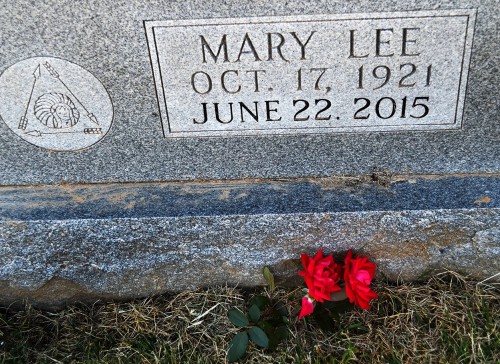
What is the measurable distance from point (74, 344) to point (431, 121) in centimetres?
156

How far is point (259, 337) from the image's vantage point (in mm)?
1926

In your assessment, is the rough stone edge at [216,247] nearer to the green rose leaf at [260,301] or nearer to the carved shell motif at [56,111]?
the green rose leaf at [260,301]

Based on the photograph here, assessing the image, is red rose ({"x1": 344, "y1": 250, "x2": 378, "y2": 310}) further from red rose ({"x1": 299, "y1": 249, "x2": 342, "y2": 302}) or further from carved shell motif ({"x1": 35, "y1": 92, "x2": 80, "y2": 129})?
carved shell motif ({"x1": 35, "y1": 92, "x2": 80, "y2": 129})

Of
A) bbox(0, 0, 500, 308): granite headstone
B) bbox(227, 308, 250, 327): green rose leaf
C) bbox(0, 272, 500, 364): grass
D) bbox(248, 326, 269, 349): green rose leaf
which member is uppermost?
bbox(0, 0, 500, 308): granite headstone

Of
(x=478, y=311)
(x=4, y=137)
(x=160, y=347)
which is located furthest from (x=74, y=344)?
(x=478, y=311)

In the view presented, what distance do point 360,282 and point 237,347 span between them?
1.60ft

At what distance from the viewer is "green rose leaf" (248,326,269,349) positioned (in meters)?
1.92

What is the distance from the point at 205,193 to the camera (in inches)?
85.7

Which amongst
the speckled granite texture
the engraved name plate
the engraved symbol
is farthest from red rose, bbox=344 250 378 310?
the engraved symbol

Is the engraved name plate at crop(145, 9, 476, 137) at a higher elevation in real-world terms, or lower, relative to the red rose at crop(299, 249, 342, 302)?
higher

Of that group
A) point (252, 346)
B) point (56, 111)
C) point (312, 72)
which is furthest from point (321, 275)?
point (56, 111)

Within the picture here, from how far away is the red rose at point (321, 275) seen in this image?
6.39ft

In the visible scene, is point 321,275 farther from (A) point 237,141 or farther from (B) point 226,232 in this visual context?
(A) point 237,141

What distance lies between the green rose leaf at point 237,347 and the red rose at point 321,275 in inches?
11.2
